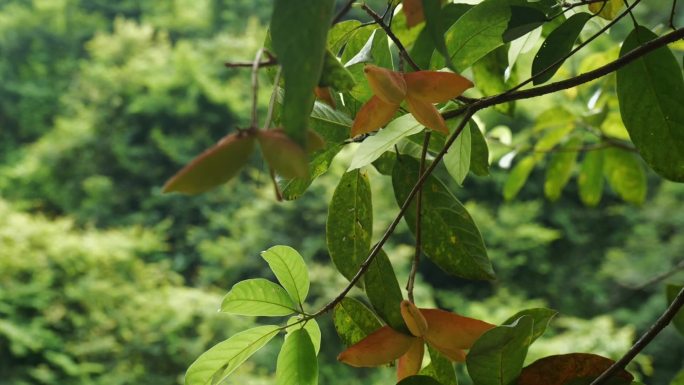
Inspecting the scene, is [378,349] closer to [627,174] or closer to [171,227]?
[627,174]

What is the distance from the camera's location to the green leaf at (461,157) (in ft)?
0.98

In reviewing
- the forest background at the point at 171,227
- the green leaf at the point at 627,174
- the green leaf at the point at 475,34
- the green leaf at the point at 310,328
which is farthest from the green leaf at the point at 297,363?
the forest background at the point at 171,227

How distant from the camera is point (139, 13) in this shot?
27.0ft

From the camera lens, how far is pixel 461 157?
0.30 m

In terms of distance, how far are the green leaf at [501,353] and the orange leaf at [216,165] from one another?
0.37 feet

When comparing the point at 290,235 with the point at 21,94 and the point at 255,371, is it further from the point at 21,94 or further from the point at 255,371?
the point at 21,94

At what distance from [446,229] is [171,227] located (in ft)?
18.9

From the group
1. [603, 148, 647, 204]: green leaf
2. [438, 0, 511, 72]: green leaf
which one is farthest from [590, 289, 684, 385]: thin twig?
[603, 148, 647, 204]: green leaf

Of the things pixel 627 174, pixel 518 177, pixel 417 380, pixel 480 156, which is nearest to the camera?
pixel 417 380

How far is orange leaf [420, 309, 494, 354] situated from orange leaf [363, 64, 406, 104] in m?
0.08

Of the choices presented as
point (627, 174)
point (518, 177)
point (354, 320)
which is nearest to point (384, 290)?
point (354, 320)

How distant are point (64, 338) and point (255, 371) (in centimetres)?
95

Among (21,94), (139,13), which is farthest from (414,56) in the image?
(139,13)

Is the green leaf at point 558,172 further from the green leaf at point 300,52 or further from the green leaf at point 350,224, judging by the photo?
the green leaf at point 300,52
